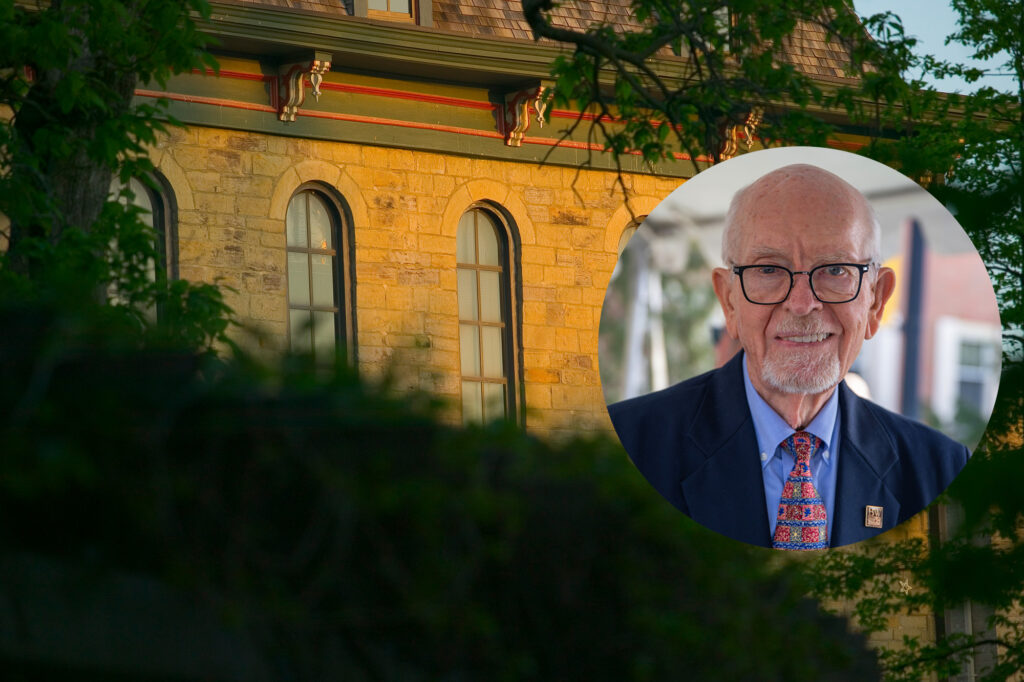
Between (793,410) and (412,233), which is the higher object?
(412,233)

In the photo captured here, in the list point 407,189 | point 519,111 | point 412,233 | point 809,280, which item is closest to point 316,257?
point 412,233

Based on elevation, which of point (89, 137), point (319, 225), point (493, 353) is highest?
point (319, 225)

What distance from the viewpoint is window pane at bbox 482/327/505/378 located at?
15.8m

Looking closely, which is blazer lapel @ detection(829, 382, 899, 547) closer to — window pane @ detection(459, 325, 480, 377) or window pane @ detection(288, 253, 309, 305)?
window pane @ detection(288, 253, 309, 305)

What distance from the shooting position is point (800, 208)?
12.5 feet

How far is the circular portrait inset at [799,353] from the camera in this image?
12.4 feet

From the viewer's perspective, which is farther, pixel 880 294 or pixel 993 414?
pixel 993 414

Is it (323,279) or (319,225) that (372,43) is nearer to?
(319,225)

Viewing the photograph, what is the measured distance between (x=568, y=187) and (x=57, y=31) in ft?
30.3

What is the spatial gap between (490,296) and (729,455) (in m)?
11.9

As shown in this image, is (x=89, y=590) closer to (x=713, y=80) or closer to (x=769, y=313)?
(x=769, y=313)

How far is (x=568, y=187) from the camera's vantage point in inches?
640

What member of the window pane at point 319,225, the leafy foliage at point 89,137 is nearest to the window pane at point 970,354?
the leafy foliage at point 89,137

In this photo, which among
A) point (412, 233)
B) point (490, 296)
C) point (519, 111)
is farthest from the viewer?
point (490, 296)
